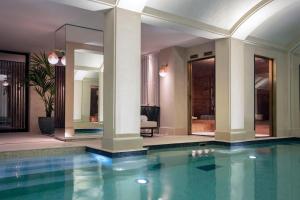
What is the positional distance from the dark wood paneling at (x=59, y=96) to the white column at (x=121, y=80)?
8.19 ft

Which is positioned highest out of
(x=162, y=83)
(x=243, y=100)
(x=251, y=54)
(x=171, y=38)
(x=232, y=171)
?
(x=171, y=38)

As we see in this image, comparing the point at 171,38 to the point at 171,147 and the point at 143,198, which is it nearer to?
the point at 171,147

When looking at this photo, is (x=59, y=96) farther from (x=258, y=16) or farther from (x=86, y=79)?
(x=258, y=16)

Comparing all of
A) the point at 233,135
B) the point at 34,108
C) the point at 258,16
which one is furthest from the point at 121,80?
the point at 34,108

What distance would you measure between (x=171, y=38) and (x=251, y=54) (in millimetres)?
2356

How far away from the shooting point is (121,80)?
5285 millimetres

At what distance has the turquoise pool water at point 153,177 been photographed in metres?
2.87

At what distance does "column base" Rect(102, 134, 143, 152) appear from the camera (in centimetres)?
516

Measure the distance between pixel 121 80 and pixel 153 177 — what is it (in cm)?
222

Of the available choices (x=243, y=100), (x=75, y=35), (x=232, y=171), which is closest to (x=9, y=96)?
(x=75, y=35)

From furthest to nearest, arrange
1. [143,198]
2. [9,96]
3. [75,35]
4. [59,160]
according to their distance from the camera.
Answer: [9,96], [75,35], [59,160], [143,198]

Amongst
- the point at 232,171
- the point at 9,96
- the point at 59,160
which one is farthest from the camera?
the point at 9,96

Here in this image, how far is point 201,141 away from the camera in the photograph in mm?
7215

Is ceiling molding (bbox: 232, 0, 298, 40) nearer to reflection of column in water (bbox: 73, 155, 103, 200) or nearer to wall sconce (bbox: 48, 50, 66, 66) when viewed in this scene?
wall sconce (bbox: 48, 50, 66, 66)
